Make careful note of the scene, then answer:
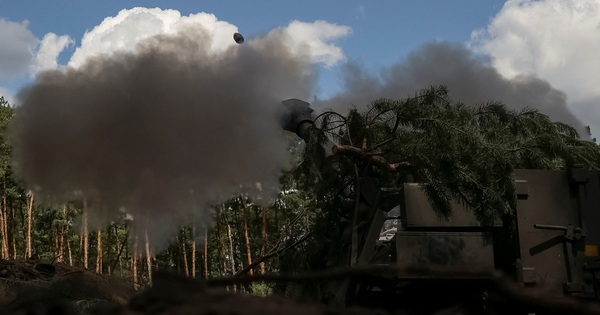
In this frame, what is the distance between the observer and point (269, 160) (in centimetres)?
1133

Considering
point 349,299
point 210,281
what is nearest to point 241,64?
point 349,299

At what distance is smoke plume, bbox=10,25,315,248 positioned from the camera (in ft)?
31.8

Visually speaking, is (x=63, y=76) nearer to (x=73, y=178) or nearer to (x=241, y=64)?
(x=73, y=178)

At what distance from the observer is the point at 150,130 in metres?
9.84

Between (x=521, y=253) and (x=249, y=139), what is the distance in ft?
16.6

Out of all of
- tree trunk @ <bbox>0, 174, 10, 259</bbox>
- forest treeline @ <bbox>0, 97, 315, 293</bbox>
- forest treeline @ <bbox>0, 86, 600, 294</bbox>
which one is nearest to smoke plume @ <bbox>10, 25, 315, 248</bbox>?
forest treeline @ <bbox>0, 86, 600, 294</bbox>

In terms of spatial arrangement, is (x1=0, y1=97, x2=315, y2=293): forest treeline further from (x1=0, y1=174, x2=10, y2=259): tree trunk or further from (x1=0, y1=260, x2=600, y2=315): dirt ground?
(x1=0, y1=260, x2=600, y2=315): dirt ground

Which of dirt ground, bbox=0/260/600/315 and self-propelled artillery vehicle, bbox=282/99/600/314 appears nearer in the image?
dirt ground, bbox=0/260/600/315

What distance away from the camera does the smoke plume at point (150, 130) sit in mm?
9688

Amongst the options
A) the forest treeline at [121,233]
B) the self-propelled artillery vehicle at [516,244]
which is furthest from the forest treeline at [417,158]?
the forest treeline at [121,233]

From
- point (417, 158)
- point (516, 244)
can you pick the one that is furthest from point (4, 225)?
point (516, 244)

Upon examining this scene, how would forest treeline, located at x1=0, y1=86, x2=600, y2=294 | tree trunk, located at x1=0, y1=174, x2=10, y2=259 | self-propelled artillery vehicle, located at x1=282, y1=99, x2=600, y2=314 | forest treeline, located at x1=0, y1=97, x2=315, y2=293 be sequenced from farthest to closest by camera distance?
forest treeline, located at x1=0, y1=97, x2=315, y2=293 < tree trunk, located at x1=0, y1=174, x2=10, y2=259 < forest treeline, located at x1=0, y1=86, x2=600, y2=294 < self-propelled artillery vehicle, located at x1=282, y1=99, x2=600, y2=314

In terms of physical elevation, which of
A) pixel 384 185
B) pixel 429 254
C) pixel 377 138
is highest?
pixel 377 138

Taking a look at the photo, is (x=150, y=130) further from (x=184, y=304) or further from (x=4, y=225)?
(x=4, y=225)
